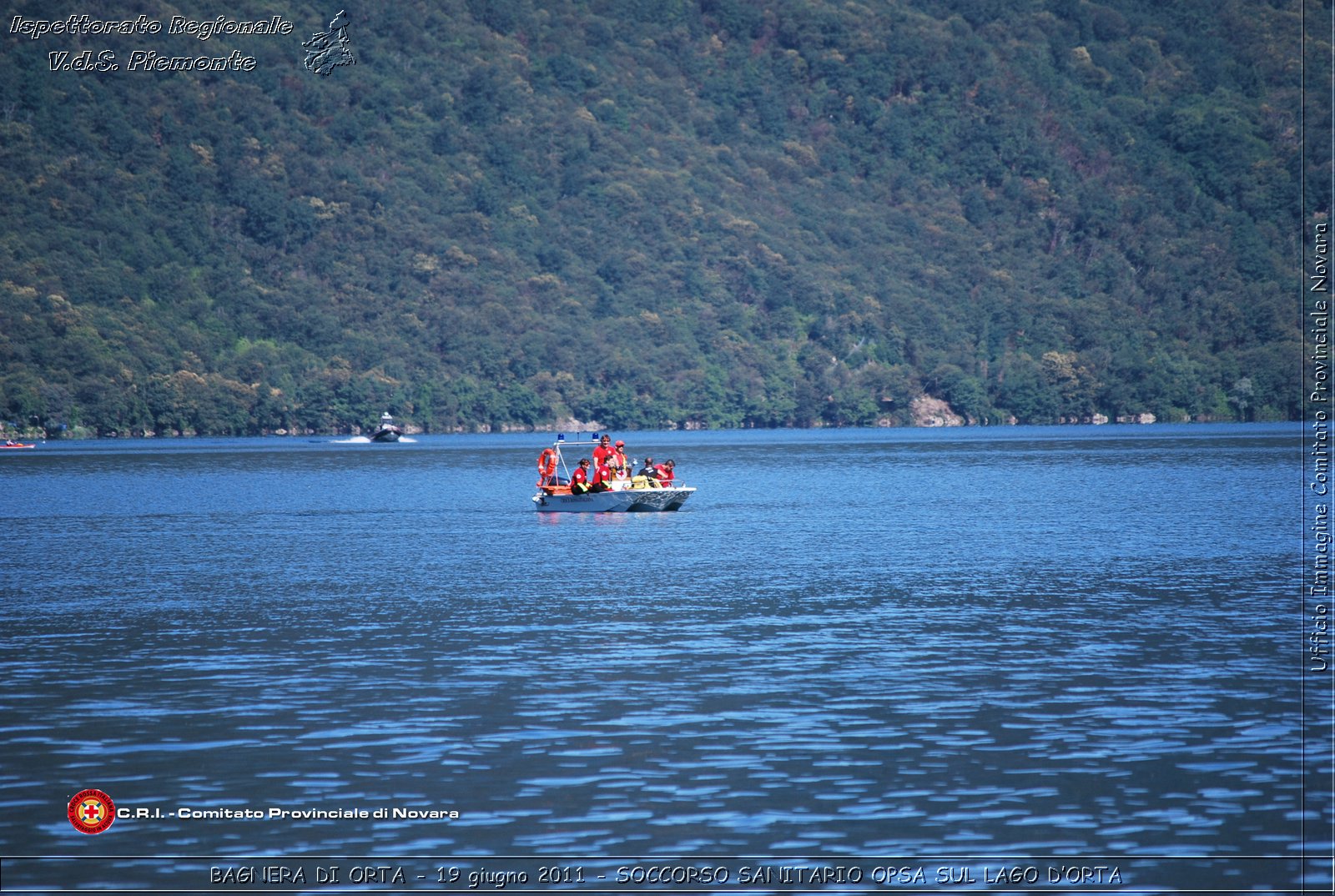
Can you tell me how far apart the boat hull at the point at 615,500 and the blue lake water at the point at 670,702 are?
9.61 metres

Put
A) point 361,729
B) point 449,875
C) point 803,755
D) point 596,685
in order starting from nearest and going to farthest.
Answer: point 449,875 < point 803,755 < point 361,729 < point 596,685

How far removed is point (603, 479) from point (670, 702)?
4533 centimetres

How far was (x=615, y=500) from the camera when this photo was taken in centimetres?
7269

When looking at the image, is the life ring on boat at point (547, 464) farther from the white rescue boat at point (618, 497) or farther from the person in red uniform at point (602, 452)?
the person in red uniform at point (602, 452)

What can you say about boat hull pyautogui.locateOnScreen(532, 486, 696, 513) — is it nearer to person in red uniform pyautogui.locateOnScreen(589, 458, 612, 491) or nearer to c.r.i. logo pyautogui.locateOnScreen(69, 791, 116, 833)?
person in red uniform pyautogui.locateOnScreen(589, 458, 612, 491)

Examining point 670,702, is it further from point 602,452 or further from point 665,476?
point 665,476

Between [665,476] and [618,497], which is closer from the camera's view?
[618,497]

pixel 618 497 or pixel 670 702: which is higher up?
pixel 618 497

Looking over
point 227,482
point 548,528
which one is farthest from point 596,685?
point 227,482

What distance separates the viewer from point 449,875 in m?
18.3

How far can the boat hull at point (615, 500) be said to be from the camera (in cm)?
7225

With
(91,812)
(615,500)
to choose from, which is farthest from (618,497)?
(91,812)

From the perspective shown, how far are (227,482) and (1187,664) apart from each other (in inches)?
3363

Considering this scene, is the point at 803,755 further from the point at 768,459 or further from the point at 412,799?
the point at 768,459
